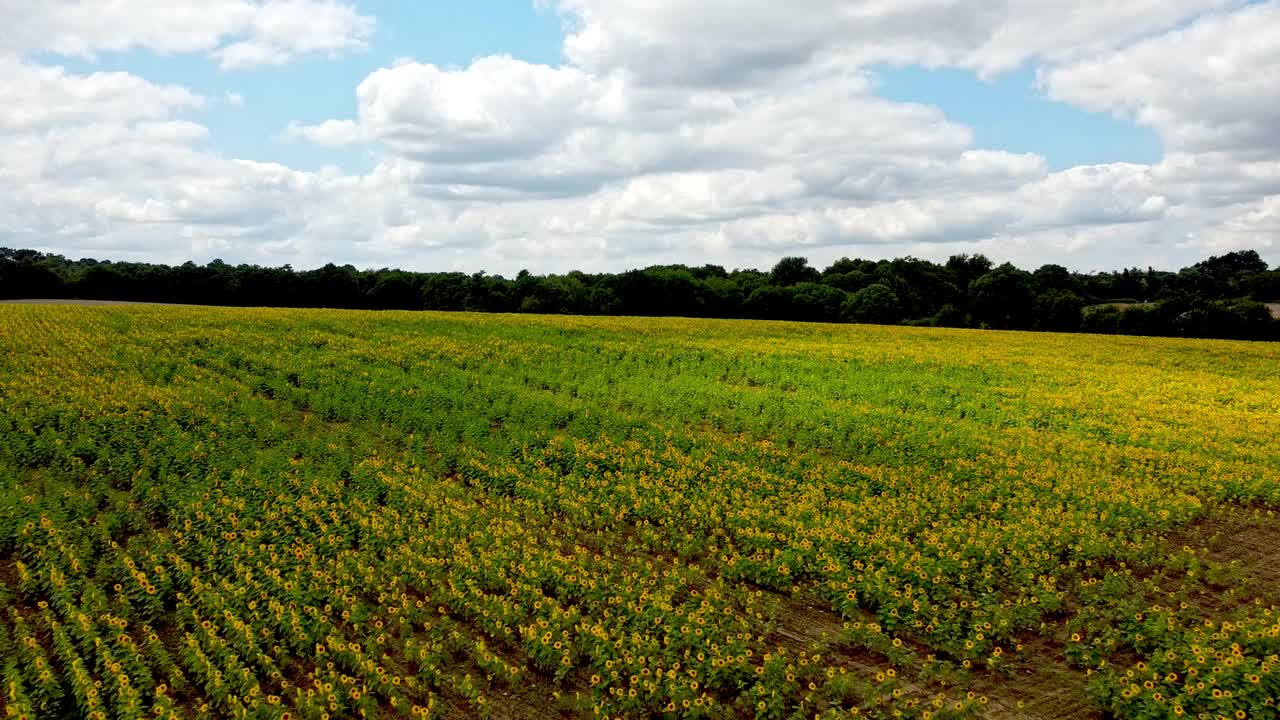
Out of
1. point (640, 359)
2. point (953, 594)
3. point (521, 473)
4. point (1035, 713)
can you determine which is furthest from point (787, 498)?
point (640, 359)

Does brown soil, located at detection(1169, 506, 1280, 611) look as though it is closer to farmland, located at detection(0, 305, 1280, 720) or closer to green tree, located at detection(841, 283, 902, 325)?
farmland, located at detection(0, 305, 1280, 720)

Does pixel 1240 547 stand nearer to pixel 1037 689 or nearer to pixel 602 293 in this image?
pixel 1037 689

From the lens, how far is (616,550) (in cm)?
1358

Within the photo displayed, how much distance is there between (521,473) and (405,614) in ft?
21.6

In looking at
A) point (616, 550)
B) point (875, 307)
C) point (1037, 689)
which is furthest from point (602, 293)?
point (1037, 689)

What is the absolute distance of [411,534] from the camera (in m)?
A: 13.6

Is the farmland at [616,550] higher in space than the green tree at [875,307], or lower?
lower

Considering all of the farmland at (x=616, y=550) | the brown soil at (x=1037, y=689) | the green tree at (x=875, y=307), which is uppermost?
the green tree at (x=875, y=307)

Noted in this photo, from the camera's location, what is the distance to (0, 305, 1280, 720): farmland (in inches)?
365

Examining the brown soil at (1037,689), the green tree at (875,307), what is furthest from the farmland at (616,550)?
the green tree at (875,307)

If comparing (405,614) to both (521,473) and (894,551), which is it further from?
(894,551)

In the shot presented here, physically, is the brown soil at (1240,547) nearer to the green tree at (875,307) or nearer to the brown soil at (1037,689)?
the brown soil at (1037,689)

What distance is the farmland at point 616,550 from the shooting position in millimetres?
9273

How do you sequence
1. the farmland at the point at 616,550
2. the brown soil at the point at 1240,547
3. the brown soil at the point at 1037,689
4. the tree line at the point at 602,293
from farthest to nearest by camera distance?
the tree line at the point at 602,293, the brown soil at the point at 1240,547, the farmland at the point at 616,550, the brown soil at the point at 1037,689
